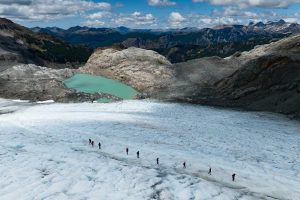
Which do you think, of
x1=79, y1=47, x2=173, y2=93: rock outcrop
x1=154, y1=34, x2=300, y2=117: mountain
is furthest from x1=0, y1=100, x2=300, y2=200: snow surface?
x1=79, y1=47, x2=173, y2=93: rock outcrop

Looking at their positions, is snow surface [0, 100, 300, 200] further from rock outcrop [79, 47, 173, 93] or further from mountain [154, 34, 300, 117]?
rock outcrop [79, 47, 173, 93]

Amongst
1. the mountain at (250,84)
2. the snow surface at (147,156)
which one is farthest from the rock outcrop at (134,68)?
the snow surface at (147,156)

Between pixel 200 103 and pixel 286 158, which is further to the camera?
pixel 200 103

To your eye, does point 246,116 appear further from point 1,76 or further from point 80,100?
point 1,76

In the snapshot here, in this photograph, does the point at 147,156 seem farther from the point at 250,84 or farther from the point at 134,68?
the point at 134,68

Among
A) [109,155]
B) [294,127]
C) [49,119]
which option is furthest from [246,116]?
[109,155]

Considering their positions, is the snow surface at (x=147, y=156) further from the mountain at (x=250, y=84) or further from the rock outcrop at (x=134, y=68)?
the rock outcrop at (x=134, y=68)
